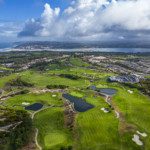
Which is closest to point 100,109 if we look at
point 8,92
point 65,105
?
point 65,105

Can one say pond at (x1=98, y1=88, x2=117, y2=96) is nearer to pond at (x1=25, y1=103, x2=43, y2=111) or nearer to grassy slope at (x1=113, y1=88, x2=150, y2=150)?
grassy slope at (x1=113, y1=88, x2=150, y2=150)

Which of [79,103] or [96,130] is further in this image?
[79,103]

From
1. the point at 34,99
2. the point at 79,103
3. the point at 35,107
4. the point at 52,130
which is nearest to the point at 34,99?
the point at 34,99

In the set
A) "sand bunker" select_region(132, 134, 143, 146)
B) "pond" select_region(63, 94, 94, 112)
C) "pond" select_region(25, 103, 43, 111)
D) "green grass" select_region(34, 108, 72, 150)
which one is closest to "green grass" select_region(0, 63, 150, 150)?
"green grass" select_region(34, 108, 72, 150)

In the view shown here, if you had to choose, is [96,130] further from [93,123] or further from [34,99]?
[34,99]

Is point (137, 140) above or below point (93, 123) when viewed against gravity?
above

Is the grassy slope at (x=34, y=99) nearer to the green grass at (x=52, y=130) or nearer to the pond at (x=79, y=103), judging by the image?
the pond at (x=79, y=103)
